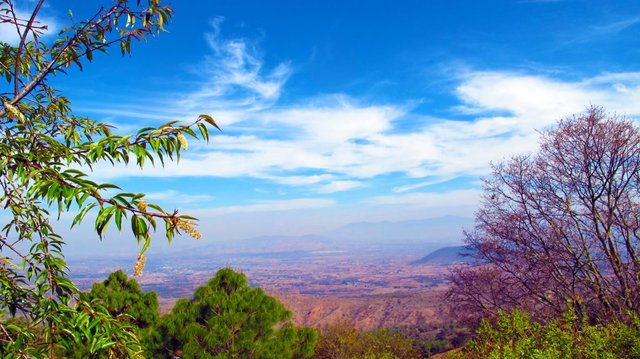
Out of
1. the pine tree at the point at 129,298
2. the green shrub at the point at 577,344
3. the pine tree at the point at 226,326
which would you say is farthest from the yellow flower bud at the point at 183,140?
the pine tree at the point at 129,298

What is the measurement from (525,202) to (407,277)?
591 feet

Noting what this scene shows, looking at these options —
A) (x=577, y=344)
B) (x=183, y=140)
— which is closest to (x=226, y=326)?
(x=577, y=344)

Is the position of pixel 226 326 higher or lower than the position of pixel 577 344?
lower

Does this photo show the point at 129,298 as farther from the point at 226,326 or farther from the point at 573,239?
the point at 573,239

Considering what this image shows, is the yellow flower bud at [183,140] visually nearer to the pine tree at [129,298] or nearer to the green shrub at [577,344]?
the green shrub at [577,344]

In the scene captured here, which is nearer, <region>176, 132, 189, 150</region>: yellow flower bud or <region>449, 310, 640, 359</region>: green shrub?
<region>176, 132, 189, 150</region>: yellow flower bud

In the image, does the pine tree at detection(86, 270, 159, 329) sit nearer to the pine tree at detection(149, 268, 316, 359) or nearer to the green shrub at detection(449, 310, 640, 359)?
the pine tree at detection(149, 268, 316, 359)

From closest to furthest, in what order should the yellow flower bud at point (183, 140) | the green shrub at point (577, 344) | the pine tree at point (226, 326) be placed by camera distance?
1. the yellow flower bud at point (183, 140)
2. the green shrub at point (577, 344)
3. the pine tree at point (226, 326)

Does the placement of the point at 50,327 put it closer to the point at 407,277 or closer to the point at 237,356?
the point at 237,356

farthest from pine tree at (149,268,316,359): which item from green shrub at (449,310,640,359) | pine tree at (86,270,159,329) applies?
green shrub at (449,310,640,359)

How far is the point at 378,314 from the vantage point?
81.4 meters

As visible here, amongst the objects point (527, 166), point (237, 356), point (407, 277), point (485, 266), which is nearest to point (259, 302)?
point (237, 356)

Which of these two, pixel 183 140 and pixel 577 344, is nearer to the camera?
pixel 183 140

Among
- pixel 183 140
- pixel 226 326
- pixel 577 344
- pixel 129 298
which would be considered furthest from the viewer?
pixel 129 298
